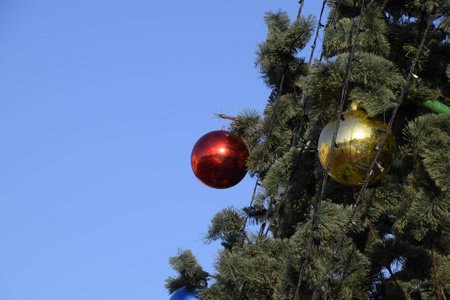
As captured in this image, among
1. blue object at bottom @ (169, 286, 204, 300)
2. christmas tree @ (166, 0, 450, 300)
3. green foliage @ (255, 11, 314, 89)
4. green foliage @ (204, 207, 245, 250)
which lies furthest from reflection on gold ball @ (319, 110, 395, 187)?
blue object at bottom @ (169, 286, 204, 300)

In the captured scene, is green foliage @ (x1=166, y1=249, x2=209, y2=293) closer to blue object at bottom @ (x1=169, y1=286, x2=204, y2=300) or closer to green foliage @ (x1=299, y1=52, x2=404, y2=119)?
blue object at bottom @ (x1=169, y1=286, x2=204, y2=300)

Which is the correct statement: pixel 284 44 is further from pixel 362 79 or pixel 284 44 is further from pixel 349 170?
pixel 349 170

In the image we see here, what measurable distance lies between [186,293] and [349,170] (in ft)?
6.16

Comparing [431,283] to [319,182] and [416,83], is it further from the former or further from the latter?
[416,83]

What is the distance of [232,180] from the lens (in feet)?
19.1

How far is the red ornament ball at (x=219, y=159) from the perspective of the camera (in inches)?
223

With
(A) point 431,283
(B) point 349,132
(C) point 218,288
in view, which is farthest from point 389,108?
(C) point 218,288

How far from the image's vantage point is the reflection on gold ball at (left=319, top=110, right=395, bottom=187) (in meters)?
4.39

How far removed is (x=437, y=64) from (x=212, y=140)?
1895 millimetres

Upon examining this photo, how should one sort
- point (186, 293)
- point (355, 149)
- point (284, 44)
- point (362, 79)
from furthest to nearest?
1. point (186, 293)
2. point (284, 44)
3. point (362, 79)
4. point (355, 149)

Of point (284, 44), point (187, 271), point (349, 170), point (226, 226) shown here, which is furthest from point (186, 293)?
point (284, 44)

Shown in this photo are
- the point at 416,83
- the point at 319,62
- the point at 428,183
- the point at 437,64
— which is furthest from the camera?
the point at 437,64

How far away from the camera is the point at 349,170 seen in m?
4.43

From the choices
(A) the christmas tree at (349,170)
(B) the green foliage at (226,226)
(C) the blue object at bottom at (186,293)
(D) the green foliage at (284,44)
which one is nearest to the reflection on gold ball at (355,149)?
(A) the christmas tree at (349,170)
